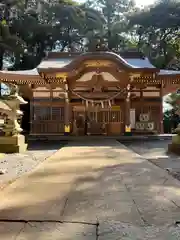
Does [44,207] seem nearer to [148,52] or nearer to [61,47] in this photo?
[148,52]

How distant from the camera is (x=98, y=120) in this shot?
50.7 ft

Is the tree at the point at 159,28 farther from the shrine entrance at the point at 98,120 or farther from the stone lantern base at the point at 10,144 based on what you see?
the stone lantern base at the point at 10,144

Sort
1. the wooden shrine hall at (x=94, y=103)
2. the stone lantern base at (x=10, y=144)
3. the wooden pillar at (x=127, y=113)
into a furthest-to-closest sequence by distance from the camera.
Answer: the wooden shrine hall at (x=94, y=103) < the wooden pillar at (x=127, y=113) < the stone lantern base at (x=10, y=144)

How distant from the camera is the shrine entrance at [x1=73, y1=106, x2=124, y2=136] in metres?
15.3

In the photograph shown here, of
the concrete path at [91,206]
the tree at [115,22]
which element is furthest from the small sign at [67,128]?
the tree at [115,22]

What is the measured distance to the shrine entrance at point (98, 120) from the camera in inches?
601

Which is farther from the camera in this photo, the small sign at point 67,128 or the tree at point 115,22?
the tree at point 115,22

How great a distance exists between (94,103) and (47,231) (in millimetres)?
12939

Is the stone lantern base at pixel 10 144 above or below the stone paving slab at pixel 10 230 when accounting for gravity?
above

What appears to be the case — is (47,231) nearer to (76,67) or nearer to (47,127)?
(76,67)

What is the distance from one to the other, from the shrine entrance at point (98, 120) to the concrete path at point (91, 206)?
10556 millimetres

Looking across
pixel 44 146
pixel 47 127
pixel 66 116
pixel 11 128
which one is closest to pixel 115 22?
pixel 47 127

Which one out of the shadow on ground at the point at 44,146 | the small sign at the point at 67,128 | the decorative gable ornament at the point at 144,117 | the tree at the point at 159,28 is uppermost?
the tree at the point at 159,28

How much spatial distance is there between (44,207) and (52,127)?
12.6 metres
